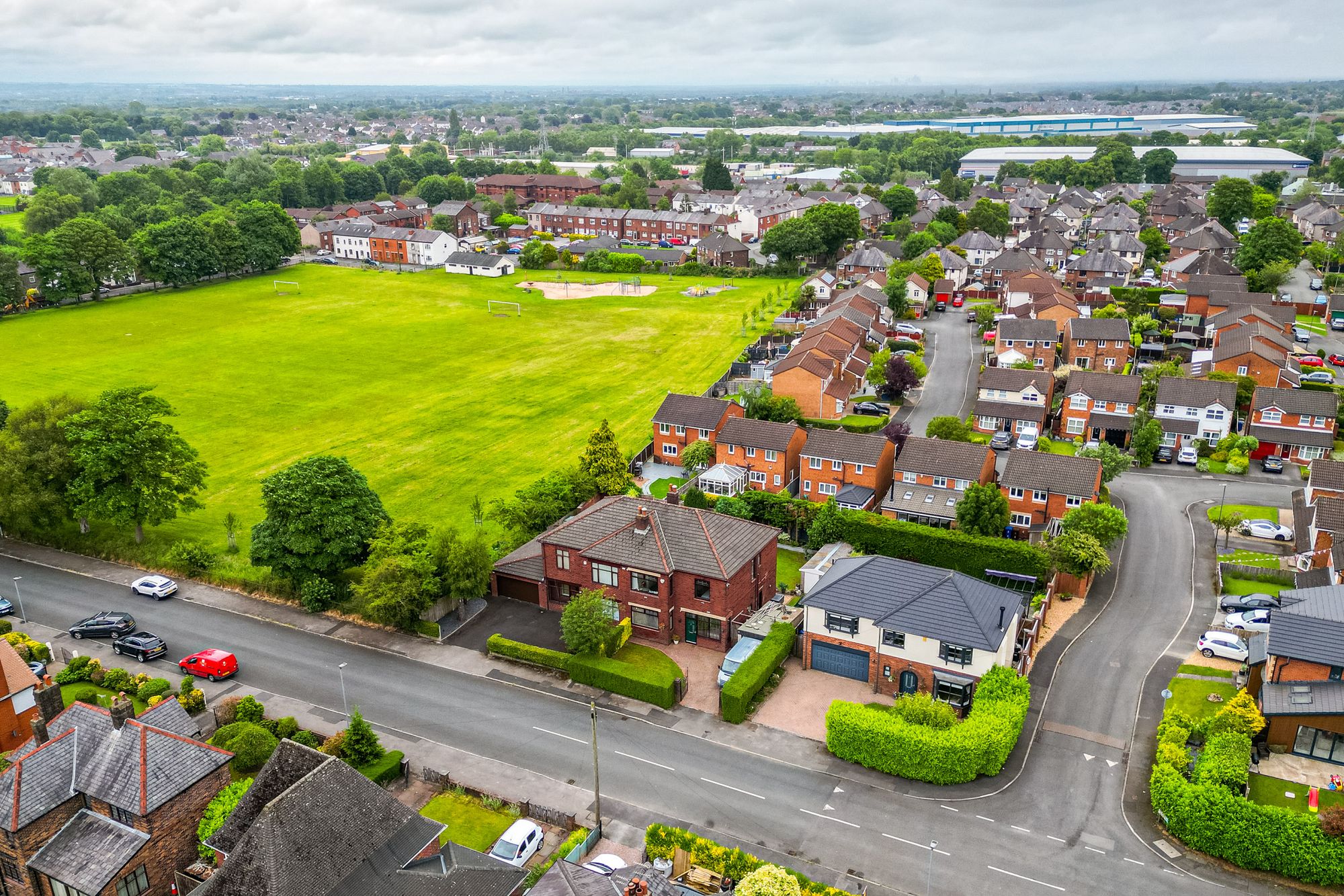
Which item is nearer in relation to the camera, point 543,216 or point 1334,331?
point 1334,331

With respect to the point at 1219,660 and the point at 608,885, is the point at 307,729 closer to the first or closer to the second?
the point at 608,885

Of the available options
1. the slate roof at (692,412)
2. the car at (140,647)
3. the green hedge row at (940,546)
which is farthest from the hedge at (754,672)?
the car at (140,647)

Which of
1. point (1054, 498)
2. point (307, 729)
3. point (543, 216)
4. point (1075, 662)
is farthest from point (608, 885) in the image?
point (543, 216)

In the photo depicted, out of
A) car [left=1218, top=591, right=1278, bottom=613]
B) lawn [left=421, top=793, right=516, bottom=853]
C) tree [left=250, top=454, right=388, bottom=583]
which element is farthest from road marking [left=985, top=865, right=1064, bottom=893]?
tree [left=250, top=454, right=388, bottom=583]

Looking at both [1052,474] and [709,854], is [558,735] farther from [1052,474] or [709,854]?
[1052,474]

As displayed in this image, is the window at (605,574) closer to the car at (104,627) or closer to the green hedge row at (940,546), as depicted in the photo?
the green hedge row at (940,546)

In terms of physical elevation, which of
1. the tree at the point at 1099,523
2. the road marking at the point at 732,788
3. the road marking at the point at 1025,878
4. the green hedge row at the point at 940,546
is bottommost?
the road marking at the point at 732,788

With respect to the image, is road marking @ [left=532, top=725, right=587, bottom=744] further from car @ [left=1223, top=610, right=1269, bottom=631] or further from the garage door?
car @ [left=1223, top=610, right=1269, bottom=631]
